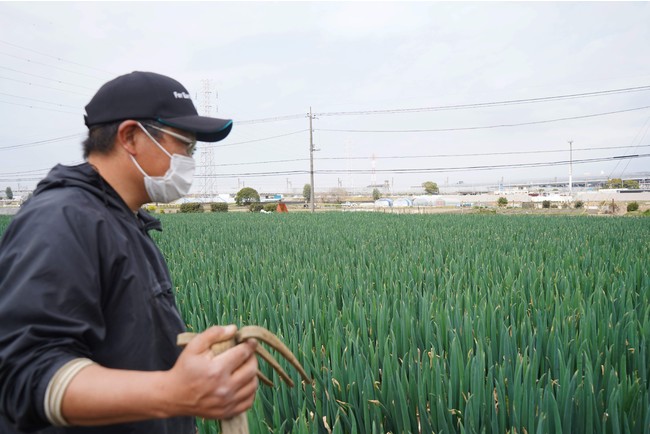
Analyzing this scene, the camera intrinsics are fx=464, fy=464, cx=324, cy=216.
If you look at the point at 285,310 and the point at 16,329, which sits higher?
the point at 16,329

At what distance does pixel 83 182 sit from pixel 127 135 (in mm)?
154

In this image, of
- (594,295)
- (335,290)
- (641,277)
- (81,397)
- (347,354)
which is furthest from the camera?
(641,277)

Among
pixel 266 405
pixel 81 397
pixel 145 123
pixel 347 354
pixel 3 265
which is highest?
pixel 145 123

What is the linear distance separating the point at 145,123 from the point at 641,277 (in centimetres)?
434

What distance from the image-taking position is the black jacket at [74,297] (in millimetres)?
772

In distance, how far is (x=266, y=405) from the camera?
5.93 ft

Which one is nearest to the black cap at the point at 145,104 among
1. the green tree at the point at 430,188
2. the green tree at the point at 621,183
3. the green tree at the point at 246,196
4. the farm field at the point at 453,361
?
the farm field at the point at 453,361

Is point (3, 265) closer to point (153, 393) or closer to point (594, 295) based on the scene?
point (153, 393)

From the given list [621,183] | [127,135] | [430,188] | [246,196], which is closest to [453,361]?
[127,135]

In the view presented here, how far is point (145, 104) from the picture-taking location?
3.55 feet

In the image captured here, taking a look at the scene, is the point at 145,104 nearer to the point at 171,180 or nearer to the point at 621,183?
the point at 171,180

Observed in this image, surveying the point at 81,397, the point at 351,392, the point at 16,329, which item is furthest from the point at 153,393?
the point at 351,392

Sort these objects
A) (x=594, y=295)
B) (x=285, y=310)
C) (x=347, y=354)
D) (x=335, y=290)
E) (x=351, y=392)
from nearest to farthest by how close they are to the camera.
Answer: (x=351, y=392) → (x=347, y=354) → (x=285, y=310) → (x=594, y=295) → (x=335, y=290)

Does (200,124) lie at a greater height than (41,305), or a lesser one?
greater
